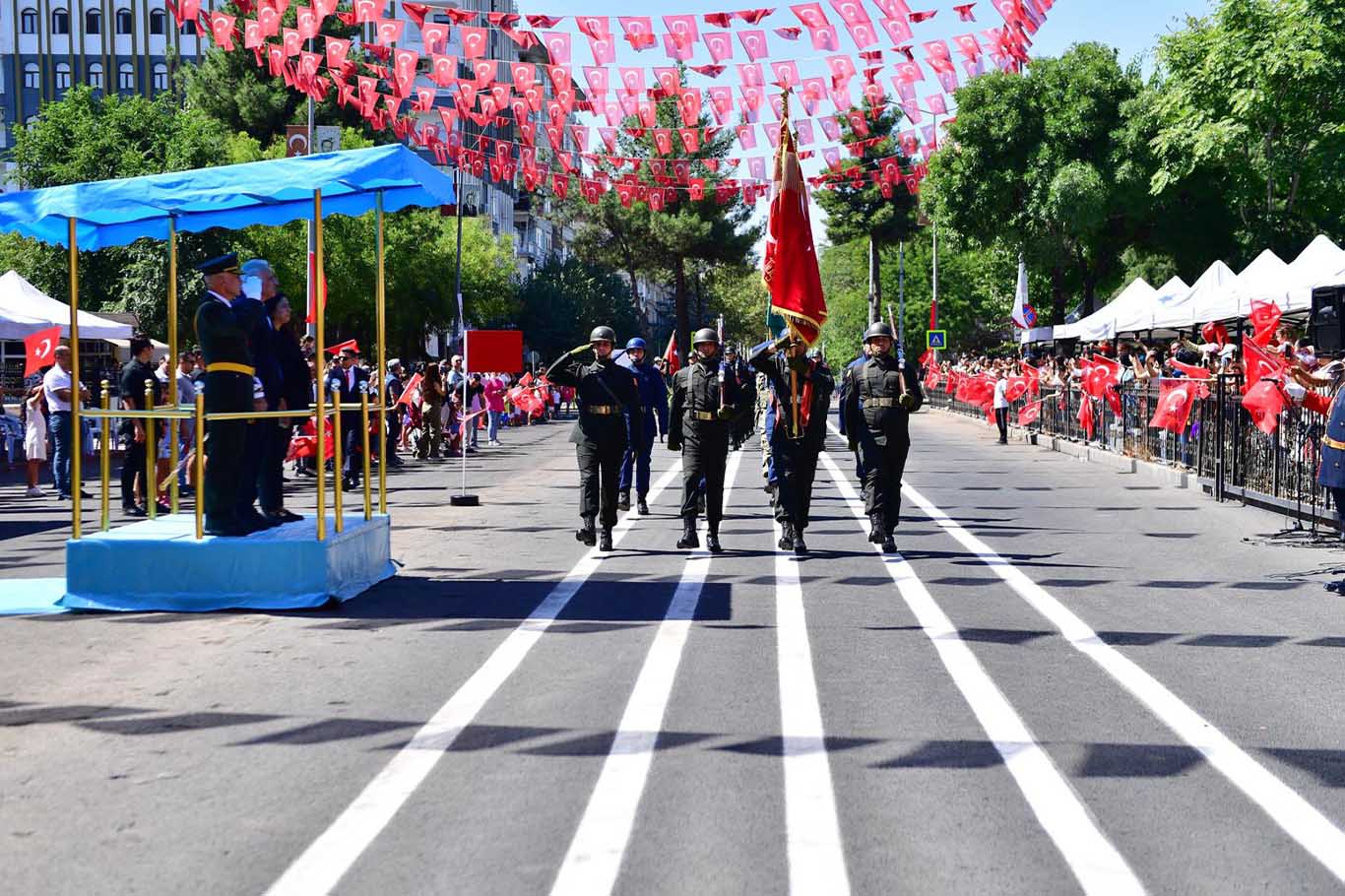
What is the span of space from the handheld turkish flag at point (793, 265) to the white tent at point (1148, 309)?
16.5m

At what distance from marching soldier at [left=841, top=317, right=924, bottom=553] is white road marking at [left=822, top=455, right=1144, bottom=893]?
3488 mm

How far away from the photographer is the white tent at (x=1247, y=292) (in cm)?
2266

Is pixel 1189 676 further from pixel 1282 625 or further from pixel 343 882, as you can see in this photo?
pixel 343 882

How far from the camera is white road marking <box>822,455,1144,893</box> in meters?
4.37

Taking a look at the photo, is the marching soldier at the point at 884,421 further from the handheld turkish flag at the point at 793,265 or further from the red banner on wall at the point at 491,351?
the red banner on wall at the point at 491,351

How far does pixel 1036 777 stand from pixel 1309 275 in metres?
18.6

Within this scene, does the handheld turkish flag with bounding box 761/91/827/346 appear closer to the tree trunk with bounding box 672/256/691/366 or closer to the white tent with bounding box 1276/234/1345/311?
the white tent with bounding box 1276/234/1345/311

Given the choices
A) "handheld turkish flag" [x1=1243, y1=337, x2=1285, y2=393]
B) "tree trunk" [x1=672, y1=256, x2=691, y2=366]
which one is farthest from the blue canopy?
"tree trunk" [x1=672, y1=256, x2=691, y2=366]

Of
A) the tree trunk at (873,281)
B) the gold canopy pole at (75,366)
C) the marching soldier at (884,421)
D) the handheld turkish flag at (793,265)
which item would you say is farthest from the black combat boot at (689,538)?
the tree trunk at (873,281)

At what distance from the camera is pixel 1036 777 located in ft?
17.7

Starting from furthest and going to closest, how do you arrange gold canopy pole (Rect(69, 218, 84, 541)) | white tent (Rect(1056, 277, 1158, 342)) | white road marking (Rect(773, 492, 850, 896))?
1. white tent (Rect(1056, 277, 1158, 342))
2. gold canopy pole (Rect(69, 218, 84, 541))
3. white road marking (Rect(773, 492, 850, 896))

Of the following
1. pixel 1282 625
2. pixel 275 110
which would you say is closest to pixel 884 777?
pixel 1282 625

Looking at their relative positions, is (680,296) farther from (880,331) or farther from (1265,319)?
(880,331)

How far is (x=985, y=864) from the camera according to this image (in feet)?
14.5
